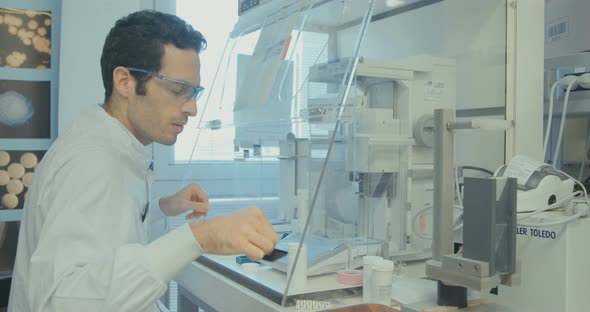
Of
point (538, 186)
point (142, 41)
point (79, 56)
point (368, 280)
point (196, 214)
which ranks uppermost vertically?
point (79, 56)

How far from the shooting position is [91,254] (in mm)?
951

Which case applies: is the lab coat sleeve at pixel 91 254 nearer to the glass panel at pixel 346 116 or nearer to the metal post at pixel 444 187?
the glass panel at pixel 346 116

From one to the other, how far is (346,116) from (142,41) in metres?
0.57

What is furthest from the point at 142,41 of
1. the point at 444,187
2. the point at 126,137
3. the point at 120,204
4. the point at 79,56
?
the point at 79,56

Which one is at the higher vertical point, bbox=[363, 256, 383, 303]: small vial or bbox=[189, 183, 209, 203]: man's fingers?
bbox=[189, 183, 209, 203]: man's fingers

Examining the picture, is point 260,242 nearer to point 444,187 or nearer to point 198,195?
point 444,187

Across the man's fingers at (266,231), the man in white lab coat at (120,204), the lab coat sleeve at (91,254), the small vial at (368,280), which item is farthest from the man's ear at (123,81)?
the small vial at (368,280)

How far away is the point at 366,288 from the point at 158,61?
80 cm

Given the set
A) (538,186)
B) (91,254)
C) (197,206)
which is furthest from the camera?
(197,206)

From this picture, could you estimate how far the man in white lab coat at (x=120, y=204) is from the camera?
0.92m

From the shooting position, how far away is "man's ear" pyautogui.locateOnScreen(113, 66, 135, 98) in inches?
50.6

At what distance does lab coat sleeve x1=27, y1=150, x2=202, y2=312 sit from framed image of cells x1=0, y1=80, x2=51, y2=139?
1417 millimetres

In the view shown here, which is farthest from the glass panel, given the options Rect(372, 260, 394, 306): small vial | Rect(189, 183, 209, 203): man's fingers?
Rect(189, 183, 209, 203): man's fingers

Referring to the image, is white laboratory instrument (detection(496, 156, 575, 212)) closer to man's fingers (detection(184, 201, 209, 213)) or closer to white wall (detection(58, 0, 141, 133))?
man's fingers (detection(184, 201, 209, 213))
